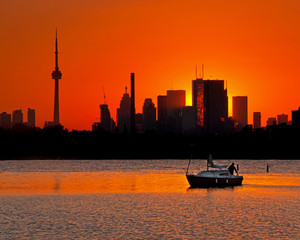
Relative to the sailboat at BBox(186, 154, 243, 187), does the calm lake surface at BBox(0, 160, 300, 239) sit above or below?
below

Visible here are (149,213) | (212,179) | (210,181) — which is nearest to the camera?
(149,213)

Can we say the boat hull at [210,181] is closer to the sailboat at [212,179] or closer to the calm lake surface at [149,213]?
the sailboat at [212,179]

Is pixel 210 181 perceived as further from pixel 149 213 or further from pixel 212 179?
pixel 149 213

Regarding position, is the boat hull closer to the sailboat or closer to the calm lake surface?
the sailboat

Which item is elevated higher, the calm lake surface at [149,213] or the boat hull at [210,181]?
the boat hull at [210,181]

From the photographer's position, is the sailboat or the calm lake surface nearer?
the calm lake surface

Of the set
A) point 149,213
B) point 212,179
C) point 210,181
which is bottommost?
point 149,213

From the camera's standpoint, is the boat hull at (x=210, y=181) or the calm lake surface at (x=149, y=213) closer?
the calm lake surface at (x=149, y=213)

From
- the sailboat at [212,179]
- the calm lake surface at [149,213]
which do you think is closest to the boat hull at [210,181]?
the sailboat at [212,179]

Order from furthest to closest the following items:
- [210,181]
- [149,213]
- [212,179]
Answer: [212,179], [210,181], [149,213]

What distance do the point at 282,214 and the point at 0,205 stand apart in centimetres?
4575

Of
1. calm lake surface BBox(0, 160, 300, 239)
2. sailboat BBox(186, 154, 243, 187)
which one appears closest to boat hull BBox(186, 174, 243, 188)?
sailboat BBox(186, 154, 243, 187)

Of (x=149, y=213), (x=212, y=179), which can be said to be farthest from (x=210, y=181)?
(x=149, y=213)

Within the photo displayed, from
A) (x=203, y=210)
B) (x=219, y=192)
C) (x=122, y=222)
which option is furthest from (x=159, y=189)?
(x=122, y=222)
